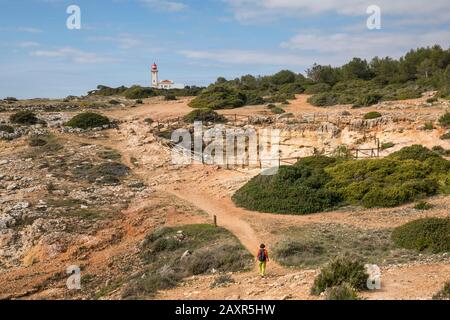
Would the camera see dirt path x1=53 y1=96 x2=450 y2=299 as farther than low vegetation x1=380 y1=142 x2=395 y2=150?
No

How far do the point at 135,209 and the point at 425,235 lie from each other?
1195 centimetres

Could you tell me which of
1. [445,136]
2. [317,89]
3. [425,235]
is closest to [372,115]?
[445,136]

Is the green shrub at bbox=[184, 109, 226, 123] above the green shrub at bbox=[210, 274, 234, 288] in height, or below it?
above

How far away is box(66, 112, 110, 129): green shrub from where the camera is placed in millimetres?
37938

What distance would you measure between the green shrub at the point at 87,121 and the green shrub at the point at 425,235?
2861 centimetres

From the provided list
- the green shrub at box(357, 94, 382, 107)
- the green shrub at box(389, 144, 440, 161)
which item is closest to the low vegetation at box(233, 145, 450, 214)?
the green shrub at box(389, 144, 440, 161)

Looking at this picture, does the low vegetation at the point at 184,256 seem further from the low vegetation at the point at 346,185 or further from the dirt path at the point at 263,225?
Result: the low vegetation at the point at 346,185

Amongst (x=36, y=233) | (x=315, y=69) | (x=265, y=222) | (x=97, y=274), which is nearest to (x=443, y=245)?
(x=265, y=222)

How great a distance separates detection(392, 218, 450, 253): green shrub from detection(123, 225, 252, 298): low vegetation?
4792 mm

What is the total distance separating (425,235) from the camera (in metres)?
14.2

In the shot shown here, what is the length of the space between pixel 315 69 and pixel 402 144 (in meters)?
45.5

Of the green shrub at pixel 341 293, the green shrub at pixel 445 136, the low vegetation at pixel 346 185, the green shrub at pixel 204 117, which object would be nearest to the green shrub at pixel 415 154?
the low vegetation at pixel 346 185

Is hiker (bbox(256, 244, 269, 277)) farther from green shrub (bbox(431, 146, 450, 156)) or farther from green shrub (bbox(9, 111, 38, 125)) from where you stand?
green shrub (bbox(9, 111, 38, 125))
